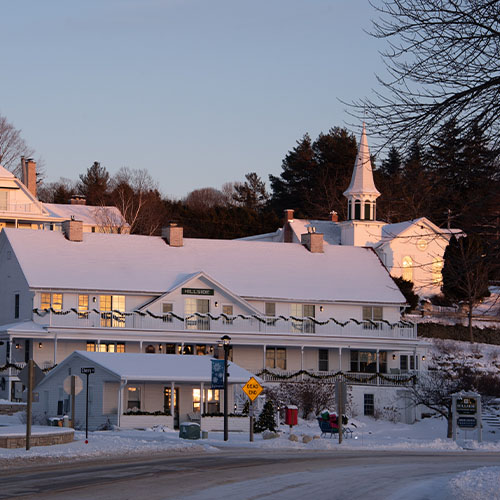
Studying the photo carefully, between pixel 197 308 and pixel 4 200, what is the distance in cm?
3151

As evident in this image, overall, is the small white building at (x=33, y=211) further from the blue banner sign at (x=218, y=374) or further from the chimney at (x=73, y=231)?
the blue banner sign at (x=218, y=374)

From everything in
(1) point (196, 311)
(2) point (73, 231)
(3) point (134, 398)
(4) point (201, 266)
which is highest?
(2) point (73, 231)

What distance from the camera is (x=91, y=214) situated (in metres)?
97.0

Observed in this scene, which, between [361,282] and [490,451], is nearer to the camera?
[490,451]

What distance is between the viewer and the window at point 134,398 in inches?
1948

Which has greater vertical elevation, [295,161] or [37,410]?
[295,161]

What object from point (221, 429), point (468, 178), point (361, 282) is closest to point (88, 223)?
point (361, 282)

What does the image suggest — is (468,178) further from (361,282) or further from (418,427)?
(361,282)

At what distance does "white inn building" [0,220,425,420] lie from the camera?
198 ft

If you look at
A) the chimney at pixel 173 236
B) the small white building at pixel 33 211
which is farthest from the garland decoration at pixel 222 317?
the small white building at pixel 33 211

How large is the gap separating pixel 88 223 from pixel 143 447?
6195 cm

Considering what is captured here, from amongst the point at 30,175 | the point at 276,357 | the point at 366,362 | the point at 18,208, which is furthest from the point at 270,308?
the point at 30,175

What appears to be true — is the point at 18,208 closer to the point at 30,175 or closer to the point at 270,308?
the point at 30,175

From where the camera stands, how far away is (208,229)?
10625 centimetres
